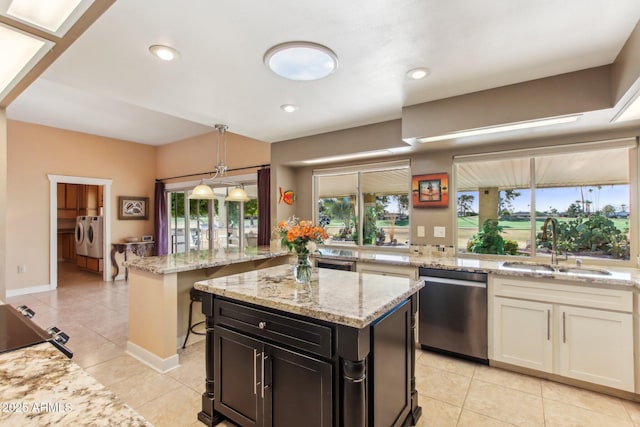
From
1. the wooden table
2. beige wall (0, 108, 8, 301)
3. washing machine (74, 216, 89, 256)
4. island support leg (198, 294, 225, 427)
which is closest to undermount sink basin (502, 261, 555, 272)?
island support leg (198, 294, 225, 427)

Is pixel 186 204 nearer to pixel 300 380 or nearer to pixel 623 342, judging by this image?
pixel 300 380

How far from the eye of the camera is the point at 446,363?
115 inches

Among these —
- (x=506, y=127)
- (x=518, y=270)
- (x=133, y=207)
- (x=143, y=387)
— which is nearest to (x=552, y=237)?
(x=518, y=270)

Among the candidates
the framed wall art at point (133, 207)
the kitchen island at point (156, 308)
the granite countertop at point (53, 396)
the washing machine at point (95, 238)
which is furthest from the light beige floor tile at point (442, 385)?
the washing machine at point (95, 238)

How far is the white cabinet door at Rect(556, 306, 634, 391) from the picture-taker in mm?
2279

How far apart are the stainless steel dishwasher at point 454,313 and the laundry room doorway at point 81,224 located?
6.39m

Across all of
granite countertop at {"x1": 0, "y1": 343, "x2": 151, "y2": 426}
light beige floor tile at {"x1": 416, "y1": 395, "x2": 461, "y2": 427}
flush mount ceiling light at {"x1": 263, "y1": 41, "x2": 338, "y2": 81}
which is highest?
flush mount ceiling light at {"x1": 263, "y1": 41, "x2": 338, "y2": 81}

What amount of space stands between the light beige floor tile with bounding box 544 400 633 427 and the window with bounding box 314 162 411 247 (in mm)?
2223

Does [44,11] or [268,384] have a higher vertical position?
[44,11]

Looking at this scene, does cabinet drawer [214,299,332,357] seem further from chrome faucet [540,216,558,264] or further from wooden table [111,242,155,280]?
wooden table [111,242,155,280]

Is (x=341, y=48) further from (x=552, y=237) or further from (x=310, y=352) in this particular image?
(x=552, y=237)

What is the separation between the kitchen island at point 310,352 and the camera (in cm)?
148

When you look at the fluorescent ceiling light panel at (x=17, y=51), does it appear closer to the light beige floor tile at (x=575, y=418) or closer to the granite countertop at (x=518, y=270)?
the granite countertop at (x=518, y=270)

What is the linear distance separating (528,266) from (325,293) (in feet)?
7.52
